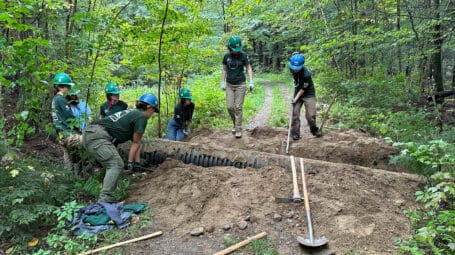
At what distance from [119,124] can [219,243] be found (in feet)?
7.70

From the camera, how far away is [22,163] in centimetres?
446

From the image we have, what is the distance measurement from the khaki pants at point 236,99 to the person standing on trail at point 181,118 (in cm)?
101

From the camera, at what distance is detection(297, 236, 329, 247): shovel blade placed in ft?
11.2

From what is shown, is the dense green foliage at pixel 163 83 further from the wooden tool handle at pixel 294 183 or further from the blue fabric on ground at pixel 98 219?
the wooden tool handle at pixel 294 183

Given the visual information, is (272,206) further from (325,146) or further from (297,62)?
(297,62)

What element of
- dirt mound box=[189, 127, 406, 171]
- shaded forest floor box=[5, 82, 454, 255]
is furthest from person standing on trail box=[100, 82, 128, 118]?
dirt mound box=[189, 127, 406, 171]

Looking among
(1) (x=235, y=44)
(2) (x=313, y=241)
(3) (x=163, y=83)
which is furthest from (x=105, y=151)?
(3) (x=163, y=83)

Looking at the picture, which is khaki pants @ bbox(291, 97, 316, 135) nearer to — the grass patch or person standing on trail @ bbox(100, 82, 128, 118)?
person standing on trail @ bbox(100, 82, 128, 118)

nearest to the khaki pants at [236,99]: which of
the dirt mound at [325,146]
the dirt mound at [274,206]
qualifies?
the dirt mound at [325,146]

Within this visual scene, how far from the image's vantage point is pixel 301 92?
269 inches

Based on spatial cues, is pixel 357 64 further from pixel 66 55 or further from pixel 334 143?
pixel 66 55

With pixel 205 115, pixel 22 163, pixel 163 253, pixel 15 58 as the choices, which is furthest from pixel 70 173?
pixel 205 115

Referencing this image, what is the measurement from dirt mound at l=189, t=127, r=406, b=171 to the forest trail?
285 mm

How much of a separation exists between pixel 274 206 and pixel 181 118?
4078 mm
